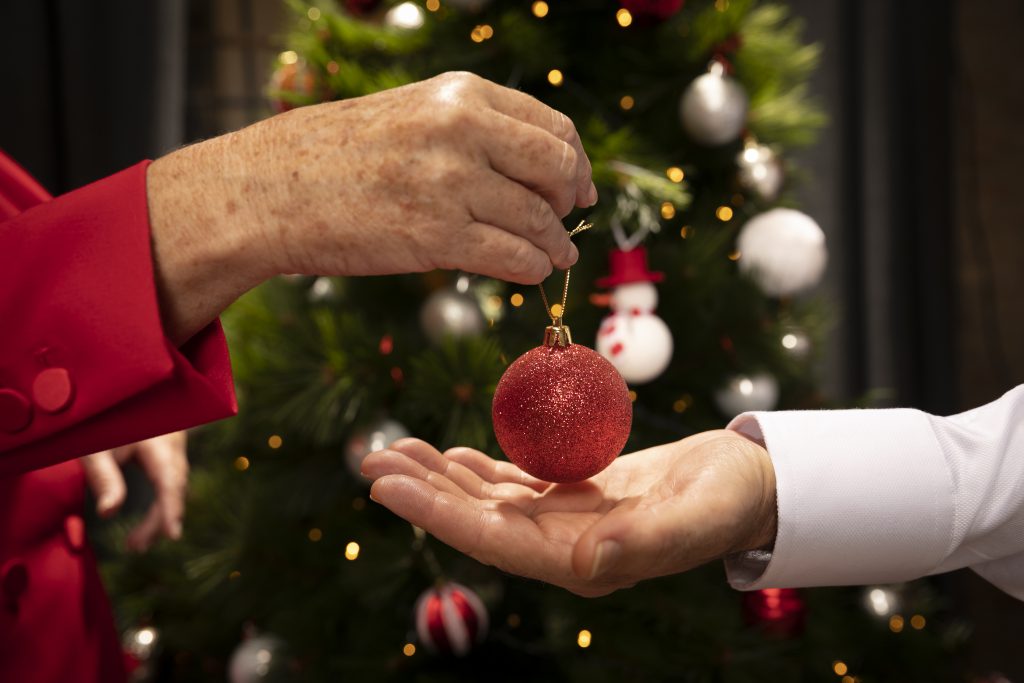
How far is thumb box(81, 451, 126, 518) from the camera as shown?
0.99m

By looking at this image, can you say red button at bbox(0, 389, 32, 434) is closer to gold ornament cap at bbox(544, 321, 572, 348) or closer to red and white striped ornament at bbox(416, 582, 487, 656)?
gold ornament cap at bbox(544, 321, 572, 348)

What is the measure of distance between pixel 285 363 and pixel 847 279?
Answer: 1565mm

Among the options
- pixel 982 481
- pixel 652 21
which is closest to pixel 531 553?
pixel 982 481

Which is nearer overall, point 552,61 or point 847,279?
point 552,61

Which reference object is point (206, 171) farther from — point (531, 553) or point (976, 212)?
point (976, 212)

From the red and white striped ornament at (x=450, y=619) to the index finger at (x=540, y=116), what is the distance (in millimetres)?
679

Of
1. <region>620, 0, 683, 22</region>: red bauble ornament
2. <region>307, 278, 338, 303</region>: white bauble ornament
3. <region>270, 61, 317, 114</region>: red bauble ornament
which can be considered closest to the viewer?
<region>620, 0, 683, 22</region>: red bauble ornament

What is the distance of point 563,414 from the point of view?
61cm

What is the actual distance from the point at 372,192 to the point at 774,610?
871 mm

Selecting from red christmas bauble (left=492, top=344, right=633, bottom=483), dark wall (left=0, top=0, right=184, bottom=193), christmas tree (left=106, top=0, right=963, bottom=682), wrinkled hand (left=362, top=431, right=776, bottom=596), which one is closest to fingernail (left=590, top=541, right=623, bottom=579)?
wrinkled hand (left=362, top=431, right=776, bottom=596)

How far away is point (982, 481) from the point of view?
0.71 meters

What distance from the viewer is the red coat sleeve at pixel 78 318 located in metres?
0.53

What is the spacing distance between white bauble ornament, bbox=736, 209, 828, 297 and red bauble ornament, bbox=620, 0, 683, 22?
1.05 feet

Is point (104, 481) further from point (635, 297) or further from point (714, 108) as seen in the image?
point (714, 108)
